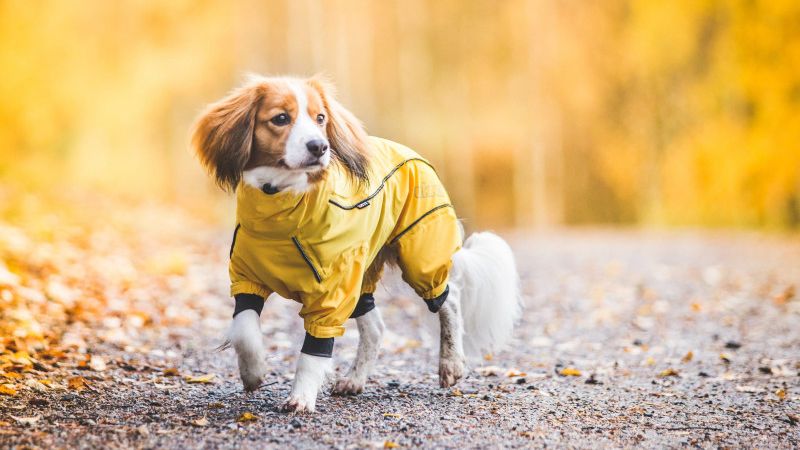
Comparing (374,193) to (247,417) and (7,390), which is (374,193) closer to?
(247,417)

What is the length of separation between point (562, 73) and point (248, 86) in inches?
838

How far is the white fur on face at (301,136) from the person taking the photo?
361 cm

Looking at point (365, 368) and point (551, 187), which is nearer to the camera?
point (365, 368)

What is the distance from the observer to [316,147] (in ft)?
11.8

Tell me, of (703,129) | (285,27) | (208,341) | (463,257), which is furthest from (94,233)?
(285,27)

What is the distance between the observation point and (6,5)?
14.7 m

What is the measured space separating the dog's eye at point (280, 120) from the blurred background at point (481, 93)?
32.7ft

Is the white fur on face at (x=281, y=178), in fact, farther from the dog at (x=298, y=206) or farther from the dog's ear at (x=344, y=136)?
the dog's ear at (x=344, y=136)

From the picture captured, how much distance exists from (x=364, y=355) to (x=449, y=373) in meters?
0.49

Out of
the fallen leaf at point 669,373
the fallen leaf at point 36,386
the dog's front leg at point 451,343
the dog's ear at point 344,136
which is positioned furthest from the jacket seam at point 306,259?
the fallen leaf at point 669,373

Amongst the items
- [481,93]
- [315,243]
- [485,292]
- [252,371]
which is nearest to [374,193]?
[315,243]

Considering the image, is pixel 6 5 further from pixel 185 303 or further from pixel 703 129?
pixel 703 129

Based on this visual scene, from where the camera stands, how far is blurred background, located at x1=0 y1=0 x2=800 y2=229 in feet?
55.1

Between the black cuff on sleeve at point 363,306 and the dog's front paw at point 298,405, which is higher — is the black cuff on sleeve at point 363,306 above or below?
above
